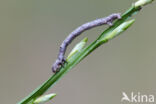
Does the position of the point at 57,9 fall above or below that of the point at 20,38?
above

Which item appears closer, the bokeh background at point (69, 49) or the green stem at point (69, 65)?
the green stem at point (69, 65)

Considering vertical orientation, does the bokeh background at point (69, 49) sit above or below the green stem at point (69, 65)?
above

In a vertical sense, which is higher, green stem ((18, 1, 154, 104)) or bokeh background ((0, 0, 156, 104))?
bokeh background ((0, 0, 156, 104))

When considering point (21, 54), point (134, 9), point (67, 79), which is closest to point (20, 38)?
point (21, 54)

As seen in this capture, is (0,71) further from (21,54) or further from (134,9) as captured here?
(134,9)

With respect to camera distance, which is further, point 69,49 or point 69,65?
point 69,49

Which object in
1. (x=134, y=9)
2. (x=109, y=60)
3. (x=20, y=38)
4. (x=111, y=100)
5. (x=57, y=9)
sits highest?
(x=57, y=9)

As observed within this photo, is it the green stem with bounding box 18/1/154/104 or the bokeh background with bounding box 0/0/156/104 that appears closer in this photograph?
the green stem with bounding box 18/1/154/104

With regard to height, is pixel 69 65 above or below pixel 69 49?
below
